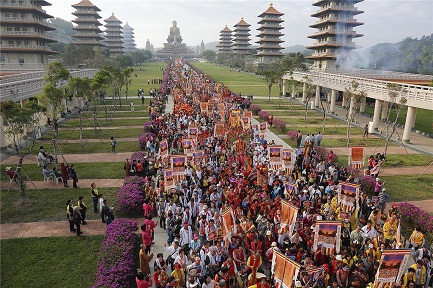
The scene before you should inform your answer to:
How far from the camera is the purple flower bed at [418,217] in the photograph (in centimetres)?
1271

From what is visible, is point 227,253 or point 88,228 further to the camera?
point 88,228

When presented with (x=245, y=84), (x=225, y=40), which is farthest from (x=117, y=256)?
(x=225, y=40)

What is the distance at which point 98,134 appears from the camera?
29016mm

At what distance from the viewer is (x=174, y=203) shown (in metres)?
12.8

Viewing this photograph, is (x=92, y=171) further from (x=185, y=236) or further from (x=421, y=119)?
(x=421, y=119)

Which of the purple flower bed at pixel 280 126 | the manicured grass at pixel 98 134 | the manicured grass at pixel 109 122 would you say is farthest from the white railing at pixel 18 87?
the purple flower bed at pixel 280 126

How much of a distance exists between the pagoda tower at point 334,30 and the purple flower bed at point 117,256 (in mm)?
57150

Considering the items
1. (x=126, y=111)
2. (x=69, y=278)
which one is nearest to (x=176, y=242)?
(x=69, y=278)

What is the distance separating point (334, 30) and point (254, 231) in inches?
2263

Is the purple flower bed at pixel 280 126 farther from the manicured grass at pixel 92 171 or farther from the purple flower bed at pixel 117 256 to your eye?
the purple flower bed at pixel 117 256

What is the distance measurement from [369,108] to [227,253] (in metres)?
42.8

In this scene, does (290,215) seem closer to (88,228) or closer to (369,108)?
(88,228)

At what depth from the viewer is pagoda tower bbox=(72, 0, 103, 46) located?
83.6 m

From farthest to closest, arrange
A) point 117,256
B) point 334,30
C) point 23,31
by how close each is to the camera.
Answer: point 334,30
point 23,31
point 117,256
